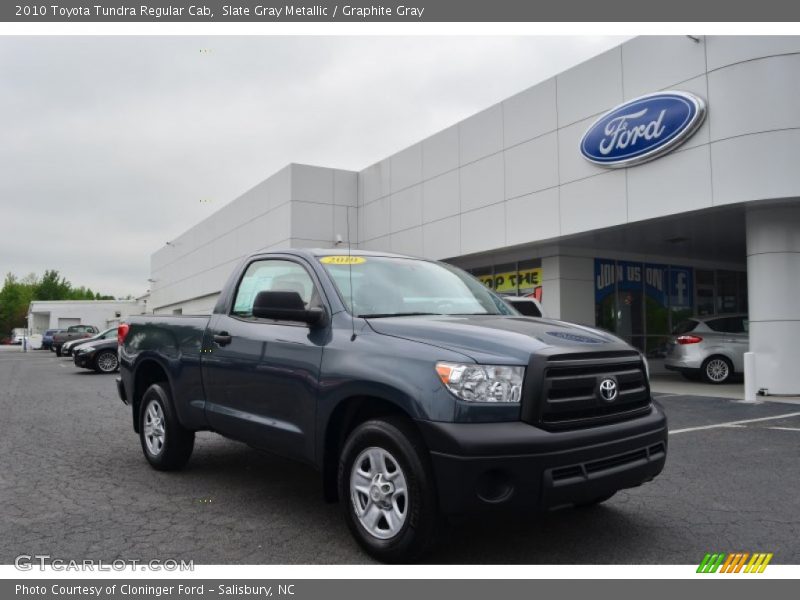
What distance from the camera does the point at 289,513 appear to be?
464 cm

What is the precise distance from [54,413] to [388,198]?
1432 centimetres

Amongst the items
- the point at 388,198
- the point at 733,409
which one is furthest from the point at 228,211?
the point at 733,409

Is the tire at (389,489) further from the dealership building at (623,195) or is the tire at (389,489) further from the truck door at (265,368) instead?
the dealership building at (623,195)

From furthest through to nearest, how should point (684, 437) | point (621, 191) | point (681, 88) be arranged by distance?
point (621, 191) → point (681, 88) → point (684, 437)

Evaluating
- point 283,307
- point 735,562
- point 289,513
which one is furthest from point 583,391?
point 289,513

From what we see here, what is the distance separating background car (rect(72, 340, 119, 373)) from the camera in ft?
64.4

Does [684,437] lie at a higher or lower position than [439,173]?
lower

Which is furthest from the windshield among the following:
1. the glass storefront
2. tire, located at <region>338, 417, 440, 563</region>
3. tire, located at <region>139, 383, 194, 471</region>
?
the glass storefront

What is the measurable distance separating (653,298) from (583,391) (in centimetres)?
1702

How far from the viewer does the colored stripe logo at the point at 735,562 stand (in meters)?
3.58

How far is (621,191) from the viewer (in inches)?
546

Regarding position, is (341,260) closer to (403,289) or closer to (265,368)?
(403,289)

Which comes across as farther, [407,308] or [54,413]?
[54,413]
